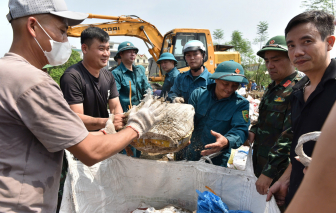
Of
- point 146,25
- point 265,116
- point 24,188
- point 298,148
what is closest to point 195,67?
point 265,116

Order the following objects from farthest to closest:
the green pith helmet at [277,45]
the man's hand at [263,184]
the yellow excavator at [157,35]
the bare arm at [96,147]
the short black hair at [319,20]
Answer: the yellow excavator at [157,35], the green pith helmet at [277,45], the man's hand at [263,184], the short black hair at [319,20], the bare arm at [96,147]

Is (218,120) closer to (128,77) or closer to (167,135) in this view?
(167,135)

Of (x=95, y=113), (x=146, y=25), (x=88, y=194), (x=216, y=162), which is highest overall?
(x=146, y=25)

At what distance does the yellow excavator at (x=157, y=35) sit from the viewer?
A: 6.77m

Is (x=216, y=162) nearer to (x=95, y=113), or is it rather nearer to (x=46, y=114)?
(x=95, y=113)

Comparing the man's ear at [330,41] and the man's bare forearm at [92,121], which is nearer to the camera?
the man's ear at [330,41]

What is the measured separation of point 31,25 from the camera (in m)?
1.00

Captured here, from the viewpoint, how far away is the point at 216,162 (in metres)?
2.04

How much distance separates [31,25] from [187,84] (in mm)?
2064

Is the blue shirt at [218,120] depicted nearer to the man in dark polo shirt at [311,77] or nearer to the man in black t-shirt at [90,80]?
the man in dark polo shirt at [311,77]

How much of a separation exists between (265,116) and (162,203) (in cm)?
121

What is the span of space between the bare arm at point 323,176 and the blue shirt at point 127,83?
9.85 feet

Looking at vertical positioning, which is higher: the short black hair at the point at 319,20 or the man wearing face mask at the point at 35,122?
the short black hair at the point at 319,20

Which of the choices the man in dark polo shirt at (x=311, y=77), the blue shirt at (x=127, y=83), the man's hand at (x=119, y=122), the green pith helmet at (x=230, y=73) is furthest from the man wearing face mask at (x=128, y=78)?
the man in dark polo shirt at (x=311, y=77)
